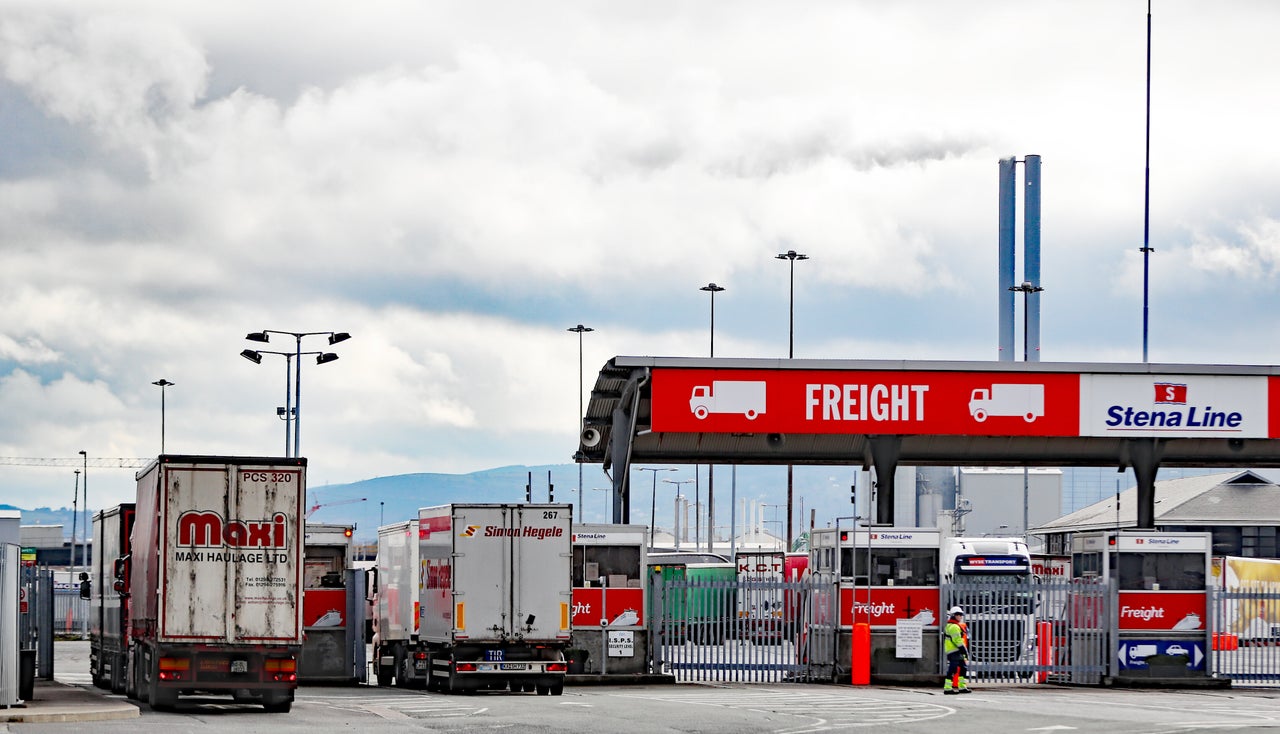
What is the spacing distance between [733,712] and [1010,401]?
51.4 feet

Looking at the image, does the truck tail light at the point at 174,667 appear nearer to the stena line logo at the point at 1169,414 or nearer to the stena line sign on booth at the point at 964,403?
the stena line sign on booth at the point at 964,403

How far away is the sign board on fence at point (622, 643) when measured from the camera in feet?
115

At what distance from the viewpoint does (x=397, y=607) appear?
3403 cm

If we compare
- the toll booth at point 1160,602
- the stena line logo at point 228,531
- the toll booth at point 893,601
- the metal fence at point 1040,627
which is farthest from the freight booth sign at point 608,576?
the stena line logo at point 228,531

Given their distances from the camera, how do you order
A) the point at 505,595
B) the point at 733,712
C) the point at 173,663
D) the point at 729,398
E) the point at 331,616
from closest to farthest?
the point at 173,663
the point at 733,712
the point at 505,595
the point at 331,616
the point at 729,398

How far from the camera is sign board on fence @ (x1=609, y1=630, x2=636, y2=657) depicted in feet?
115

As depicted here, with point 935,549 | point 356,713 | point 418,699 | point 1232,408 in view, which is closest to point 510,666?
point 418,699

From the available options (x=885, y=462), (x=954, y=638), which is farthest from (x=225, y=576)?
(x=885, y=462)

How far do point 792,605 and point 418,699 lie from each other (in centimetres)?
955

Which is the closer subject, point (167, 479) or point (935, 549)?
point (167, 479)

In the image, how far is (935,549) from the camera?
3581 cm

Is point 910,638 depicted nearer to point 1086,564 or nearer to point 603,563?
point 1086,564

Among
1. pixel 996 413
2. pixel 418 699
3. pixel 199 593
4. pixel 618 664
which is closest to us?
pixel 199 593

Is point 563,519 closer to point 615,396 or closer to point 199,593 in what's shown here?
point 199,593
